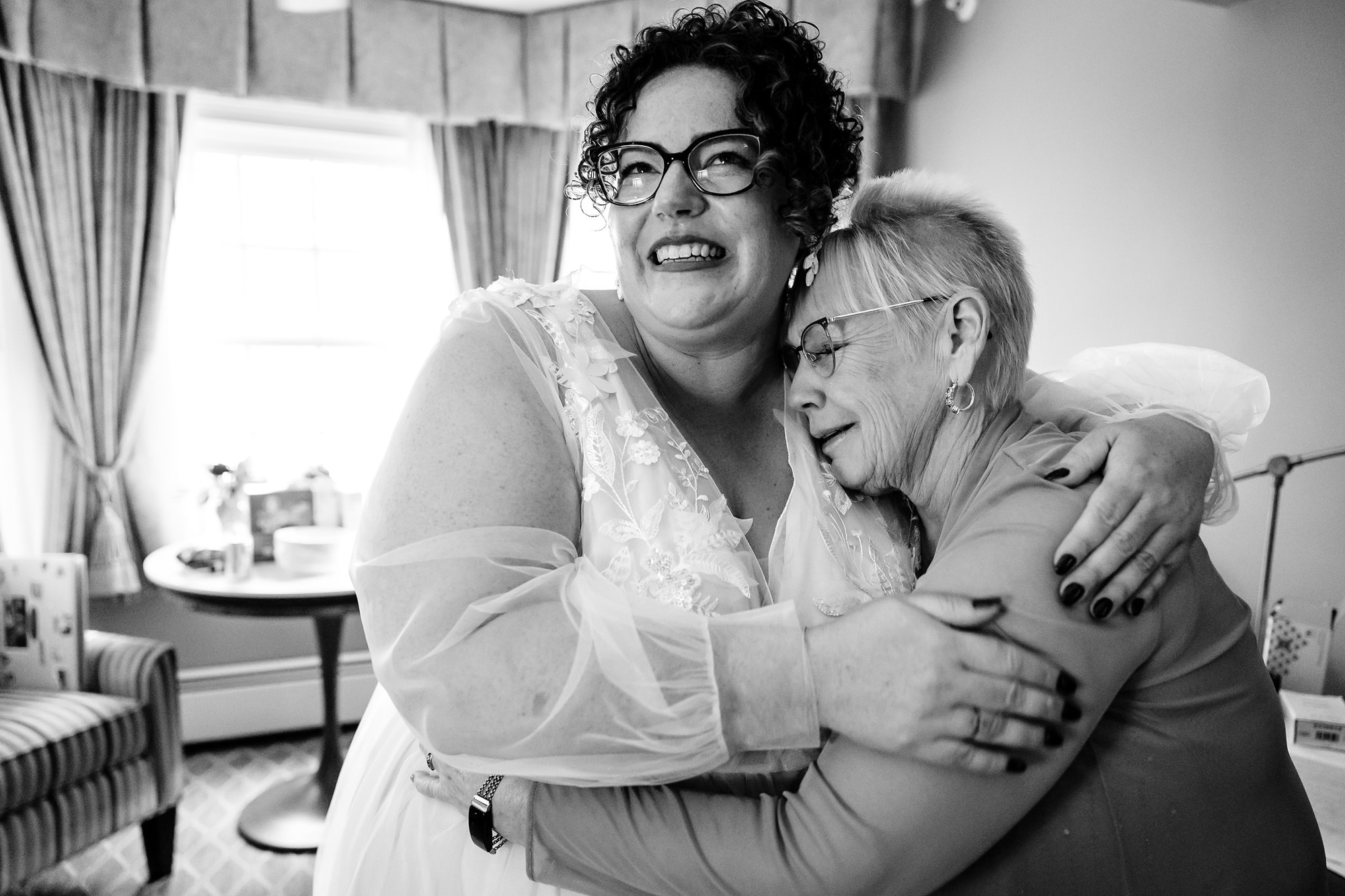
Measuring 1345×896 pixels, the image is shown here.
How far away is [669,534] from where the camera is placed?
1224 mm

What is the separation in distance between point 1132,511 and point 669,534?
0.57 meters

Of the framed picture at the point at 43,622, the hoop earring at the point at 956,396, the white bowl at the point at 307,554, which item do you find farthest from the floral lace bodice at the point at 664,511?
the framed picture at the point at 43,622

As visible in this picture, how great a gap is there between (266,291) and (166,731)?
7.02 ft

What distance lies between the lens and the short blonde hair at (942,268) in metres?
1.31

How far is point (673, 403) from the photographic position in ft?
4.85

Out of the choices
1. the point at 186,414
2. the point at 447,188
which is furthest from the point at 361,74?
the point at 186,414

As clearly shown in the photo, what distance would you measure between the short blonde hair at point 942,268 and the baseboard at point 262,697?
3.56 meters

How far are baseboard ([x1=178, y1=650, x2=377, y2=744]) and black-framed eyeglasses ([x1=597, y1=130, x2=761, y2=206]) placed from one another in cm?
343

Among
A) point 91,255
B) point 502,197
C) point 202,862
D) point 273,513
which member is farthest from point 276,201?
point 202,862

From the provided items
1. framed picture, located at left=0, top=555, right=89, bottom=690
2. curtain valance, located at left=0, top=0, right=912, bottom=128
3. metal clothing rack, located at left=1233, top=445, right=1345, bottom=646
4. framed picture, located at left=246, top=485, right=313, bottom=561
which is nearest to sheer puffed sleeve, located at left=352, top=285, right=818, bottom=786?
metal clothing rack, located at left=1233, top=445, right=1345, bottom=646

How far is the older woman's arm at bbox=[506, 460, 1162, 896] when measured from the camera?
3.19ft

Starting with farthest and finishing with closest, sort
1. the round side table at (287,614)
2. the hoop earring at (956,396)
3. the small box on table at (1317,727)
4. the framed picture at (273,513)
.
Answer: the framed picture at (273,513) < the round side table at (287,614) < the small box on table at (1317,727) < the hoop earring at (956,396)

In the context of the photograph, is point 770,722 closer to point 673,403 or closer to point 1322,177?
point 673,403

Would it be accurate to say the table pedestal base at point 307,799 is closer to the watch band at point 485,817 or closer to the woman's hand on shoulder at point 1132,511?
the watch band at point 485,817
